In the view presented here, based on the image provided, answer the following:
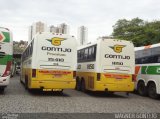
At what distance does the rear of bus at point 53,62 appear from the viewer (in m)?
17.1

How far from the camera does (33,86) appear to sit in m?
17.0

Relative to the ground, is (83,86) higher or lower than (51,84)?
lower

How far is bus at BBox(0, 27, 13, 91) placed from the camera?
1680cm

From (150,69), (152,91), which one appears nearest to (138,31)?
(150,69)

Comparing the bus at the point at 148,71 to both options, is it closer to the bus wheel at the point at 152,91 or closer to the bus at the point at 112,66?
the bus wheel at the point at 152,91

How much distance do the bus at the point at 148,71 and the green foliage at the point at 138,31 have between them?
2793 cm

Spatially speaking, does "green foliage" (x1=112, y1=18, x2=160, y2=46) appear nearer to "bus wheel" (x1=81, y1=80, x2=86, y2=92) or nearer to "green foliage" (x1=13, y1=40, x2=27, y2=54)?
"green foliage" (x1=13, y1=40, x2=27, y2=54)

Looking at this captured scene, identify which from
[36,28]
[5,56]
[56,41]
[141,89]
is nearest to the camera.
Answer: [5,56]

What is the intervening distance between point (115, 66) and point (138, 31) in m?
38.3

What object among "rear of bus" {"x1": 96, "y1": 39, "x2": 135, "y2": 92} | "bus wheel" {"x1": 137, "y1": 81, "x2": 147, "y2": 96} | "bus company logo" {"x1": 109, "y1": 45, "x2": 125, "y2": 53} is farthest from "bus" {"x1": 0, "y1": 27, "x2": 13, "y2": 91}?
"bus wheel" {"x1": 137, "y1": 81, "x2": 147, "y2": 96}

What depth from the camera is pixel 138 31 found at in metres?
55.2

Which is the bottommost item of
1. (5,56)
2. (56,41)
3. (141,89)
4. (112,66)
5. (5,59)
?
(141,89)

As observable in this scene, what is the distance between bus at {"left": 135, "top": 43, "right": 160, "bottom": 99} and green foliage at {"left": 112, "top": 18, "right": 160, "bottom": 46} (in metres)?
27.9

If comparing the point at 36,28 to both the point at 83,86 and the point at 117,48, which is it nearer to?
the point at 83,86
